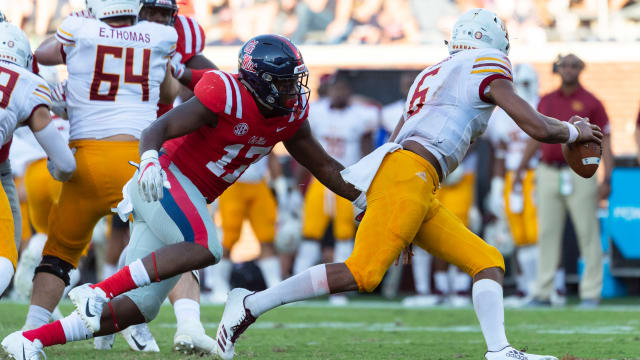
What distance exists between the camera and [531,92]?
9.52m

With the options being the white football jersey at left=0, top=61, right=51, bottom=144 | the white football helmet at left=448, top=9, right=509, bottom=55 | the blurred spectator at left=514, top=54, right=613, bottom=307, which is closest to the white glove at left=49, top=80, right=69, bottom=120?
the white football jersey at left=0, top=61, right=51, bottom=144

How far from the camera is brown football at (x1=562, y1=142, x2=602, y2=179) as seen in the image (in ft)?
14.6

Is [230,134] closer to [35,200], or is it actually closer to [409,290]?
[35,200]

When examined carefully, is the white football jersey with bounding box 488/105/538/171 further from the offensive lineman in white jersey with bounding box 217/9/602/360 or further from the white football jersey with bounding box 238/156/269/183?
the offensive lineman in white jersey with bounding box 217/9/602/360

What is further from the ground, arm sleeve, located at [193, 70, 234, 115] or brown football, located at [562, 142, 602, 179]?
arm sleeve, located at [193, 70, 234, 115]

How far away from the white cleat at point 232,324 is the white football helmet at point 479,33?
4.73ft

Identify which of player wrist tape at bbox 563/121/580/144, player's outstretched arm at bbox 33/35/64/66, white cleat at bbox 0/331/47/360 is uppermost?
player's outstretched arm at bbox 33/35/64/66

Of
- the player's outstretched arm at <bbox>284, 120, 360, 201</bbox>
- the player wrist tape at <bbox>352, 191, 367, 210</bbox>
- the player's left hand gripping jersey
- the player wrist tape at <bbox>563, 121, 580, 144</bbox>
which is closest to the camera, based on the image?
the player wrist tape at <bbox>563, 121, 580, 144</bbox>

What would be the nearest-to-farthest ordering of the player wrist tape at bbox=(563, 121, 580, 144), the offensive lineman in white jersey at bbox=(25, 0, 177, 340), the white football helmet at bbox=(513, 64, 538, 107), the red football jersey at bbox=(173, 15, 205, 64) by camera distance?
the player wrist tape at bbox=(563, 121, 580, 144) < the offensive lineman in white jersey at bbox=(25, 0, 177, 340) < the red football jersey at bbox=(173, 15, 205, 64) < the white football helmet at bbox=(513, 64, 538, 107)

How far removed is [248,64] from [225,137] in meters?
0.32

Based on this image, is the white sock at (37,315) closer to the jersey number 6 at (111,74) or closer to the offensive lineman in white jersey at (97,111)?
the offensive lineman in white jersey at (97,111)

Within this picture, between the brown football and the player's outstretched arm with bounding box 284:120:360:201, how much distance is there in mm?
941

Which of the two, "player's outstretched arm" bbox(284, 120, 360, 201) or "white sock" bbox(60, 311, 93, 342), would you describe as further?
"player's outstretched arm" bbox(284, 120, 360, 201)

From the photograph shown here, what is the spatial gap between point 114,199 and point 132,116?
44 cm
